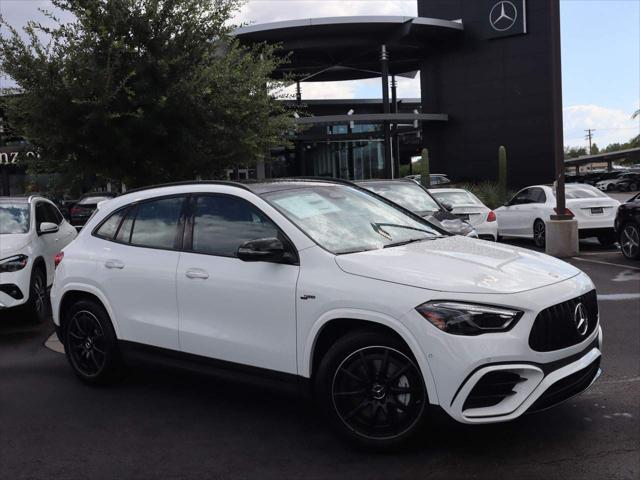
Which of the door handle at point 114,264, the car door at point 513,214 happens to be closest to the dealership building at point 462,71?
the car door at point 513,214

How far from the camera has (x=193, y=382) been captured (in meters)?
5.80

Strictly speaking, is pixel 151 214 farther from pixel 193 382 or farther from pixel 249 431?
pixel 249 431

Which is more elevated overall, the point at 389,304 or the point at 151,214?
the point at 151,214

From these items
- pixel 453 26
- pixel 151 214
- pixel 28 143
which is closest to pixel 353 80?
pixel 453 26

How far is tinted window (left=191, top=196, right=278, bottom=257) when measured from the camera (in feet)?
15.5

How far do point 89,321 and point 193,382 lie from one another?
0.99 metres

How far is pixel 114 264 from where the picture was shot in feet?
17.8

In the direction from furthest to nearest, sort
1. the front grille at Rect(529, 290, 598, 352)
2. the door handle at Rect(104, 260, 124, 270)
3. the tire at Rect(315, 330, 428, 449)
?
the door handle at Rect(104, 260, 124, 270) → the tire at Rect(315, 330, 428, 449) → the front grille at Rect(529, 290, 598, 352)

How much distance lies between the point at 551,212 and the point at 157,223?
37.1ft

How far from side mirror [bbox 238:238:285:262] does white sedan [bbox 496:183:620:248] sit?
11.5m

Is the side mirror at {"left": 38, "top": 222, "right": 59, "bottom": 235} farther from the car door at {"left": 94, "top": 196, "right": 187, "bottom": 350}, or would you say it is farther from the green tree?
the car door at {"left": 94, "top": 196, "right": 187, "bottom": 350}

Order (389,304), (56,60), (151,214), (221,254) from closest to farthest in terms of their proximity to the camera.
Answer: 1. (389,304)
2. (221,254)
3. (151,214)
4. (56,60)

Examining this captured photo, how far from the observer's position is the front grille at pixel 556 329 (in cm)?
379

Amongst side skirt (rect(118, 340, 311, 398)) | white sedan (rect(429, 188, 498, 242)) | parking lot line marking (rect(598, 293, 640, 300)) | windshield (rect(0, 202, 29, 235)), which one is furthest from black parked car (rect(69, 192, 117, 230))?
side skirt (rect(118, 340, 311, 398))
